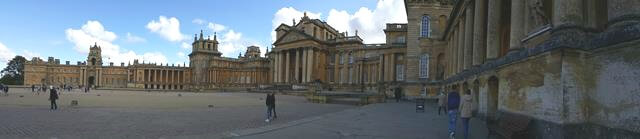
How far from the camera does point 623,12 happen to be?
303 inches

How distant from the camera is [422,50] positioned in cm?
4100

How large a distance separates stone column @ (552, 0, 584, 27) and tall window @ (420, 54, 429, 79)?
32220 mm

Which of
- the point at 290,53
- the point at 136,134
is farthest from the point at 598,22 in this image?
the point at 290,53

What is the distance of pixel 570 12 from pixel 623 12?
Answer: 3.64 ft

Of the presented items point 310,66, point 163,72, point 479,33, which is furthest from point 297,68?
point 479,33

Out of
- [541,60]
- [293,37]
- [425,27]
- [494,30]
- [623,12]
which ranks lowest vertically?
[541,60]

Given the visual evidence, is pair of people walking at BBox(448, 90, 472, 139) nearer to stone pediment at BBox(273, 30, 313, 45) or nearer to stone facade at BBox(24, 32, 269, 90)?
stone pediment at BBox(273, 30, 313, 45)

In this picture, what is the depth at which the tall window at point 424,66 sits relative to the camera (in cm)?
4081

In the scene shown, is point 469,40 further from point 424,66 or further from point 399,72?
point 399,72

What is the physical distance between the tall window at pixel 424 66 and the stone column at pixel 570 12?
32.2 meters

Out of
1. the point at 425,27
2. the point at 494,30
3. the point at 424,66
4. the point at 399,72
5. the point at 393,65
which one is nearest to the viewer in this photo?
the point at 494,30

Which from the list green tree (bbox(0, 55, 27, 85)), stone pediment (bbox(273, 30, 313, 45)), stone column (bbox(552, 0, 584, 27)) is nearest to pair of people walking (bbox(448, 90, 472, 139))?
stone column (bbox(552, 0, 584, 27))

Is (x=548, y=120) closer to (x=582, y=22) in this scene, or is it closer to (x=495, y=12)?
(x=582, y=22)

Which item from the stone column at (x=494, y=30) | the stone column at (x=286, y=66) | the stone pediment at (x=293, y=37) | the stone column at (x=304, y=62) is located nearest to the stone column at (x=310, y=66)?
the stone column at (x=304, y=62)
